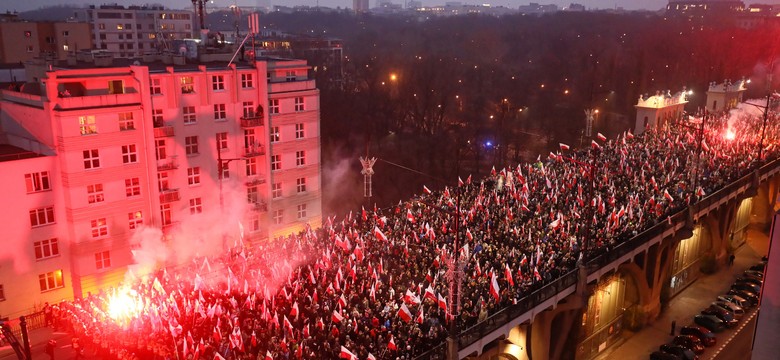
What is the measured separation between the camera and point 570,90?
10725 cm

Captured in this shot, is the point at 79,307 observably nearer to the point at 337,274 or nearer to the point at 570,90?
the point at 337,274

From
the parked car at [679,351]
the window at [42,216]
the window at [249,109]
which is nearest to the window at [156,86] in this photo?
the window at [249,109]

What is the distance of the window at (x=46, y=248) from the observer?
31.4m

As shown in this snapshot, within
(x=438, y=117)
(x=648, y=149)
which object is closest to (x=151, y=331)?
(x=648, y=149)

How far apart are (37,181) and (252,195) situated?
12263 mm

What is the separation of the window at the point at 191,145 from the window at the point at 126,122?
350 centimetres

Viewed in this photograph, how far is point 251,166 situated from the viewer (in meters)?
39.5

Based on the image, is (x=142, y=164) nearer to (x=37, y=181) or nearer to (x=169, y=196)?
(x=169, y=196)

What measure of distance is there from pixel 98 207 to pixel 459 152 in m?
43.3

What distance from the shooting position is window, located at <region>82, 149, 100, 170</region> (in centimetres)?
3195

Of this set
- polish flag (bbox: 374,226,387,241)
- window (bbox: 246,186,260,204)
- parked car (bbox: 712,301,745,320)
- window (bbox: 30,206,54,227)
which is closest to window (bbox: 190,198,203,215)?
window (bbox: 246,186,260,204)

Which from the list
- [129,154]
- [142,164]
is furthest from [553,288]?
[129,154]

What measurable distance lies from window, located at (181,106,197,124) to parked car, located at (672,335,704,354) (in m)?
29.7

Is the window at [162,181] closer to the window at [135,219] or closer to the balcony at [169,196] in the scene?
the balcony at [169,196]
